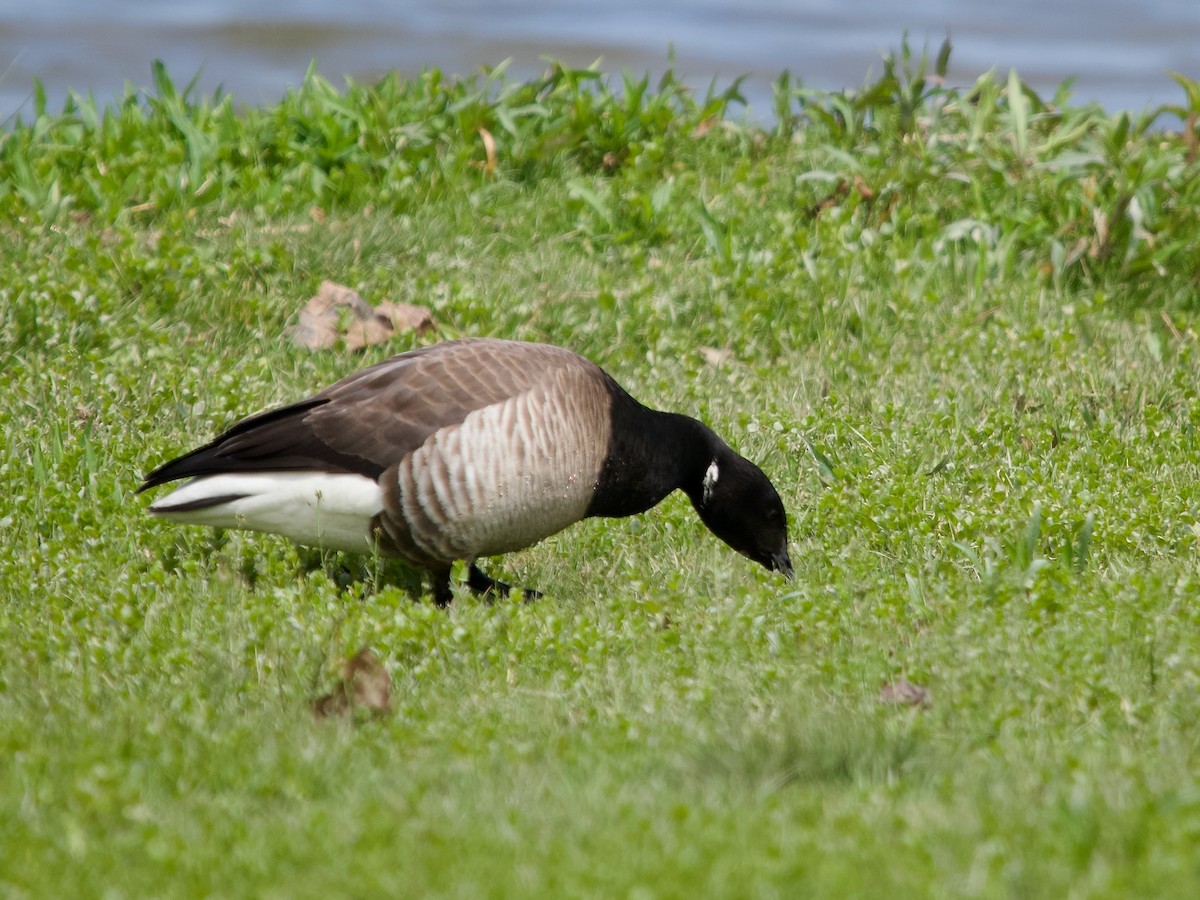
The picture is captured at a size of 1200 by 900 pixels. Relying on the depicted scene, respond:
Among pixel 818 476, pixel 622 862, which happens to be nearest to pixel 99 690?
pixel 622 862

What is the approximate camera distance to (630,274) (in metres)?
8.06

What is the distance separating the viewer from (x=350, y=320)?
720cm

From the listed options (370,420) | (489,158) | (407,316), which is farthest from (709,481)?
(489,158)

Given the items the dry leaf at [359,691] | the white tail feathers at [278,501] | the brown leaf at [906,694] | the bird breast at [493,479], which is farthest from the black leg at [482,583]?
the brown leaf at [906,694]

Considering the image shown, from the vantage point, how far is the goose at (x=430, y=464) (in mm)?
5102

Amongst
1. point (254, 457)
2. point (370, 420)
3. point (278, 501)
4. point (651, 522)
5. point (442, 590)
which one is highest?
point (370, 420)

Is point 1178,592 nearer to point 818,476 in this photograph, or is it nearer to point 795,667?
point 795,667

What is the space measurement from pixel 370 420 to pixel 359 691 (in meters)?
1.33

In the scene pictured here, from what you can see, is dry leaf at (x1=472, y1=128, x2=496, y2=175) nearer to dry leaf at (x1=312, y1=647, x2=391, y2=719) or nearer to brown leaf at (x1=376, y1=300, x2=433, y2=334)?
brown leaf at (x1=376, y1=300, x2=433, y2=334)

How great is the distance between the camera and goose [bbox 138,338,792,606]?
5.10 metres

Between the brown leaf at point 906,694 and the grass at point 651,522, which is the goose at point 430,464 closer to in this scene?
the grass at point 651,522

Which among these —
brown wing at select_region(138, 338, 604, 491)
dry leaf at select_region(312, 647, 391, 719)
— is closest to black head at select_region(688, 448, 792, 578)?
brown wing at select_region(138, 338, 604, 491)

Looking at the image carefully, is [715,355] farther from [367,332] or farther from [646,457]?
[646,457]

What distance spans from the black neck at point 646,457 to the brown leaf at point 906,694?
5.31 ft
